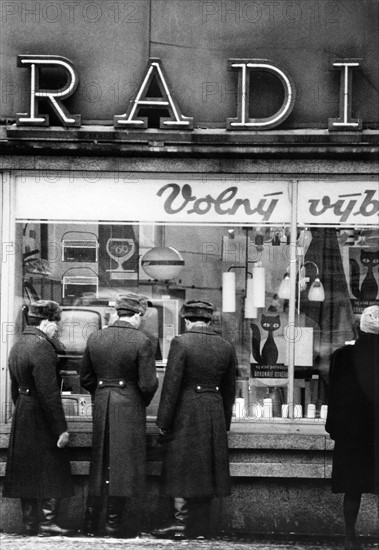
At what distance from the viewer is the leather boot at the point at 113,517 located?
836 centimetres

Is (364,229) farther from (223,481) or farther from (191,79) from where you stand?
(223,481)

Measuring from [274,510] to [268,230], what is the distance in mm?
2419

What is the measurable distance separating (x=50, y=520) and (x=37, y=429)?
2.47 feet

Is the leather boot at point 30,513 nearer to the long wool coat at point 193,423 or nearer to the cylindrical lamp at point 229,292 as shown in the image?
the long wool coat at point 193,423

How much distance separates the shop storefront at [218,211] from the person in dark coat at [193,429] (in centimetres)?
46

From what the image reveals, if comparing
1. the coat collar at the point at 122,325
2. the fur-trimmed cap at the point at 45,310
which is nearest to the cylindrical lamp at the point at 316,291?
the coat collar at the point at 122,325

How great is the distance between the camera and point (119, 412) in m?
8.39

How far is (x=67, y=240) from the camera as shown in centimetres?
943

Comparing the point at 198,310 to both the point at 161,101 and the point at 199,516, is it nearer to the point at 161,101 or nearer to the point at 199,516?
the point at 199,516

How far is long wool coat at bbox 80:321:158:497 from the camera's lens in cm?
835

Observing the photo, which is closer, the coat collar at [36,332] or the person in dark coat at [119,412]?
the person in dark coat at [119,412]

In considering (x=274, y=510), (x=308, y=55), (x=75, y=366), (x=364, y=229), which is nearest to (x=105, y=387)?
(x=75, y=366)

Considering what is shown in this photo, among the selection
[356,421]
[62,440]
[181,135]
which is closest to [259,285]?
[181,135]

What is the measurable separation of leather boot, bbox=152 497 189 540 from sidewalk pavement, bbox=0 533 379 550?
0.07 meters
